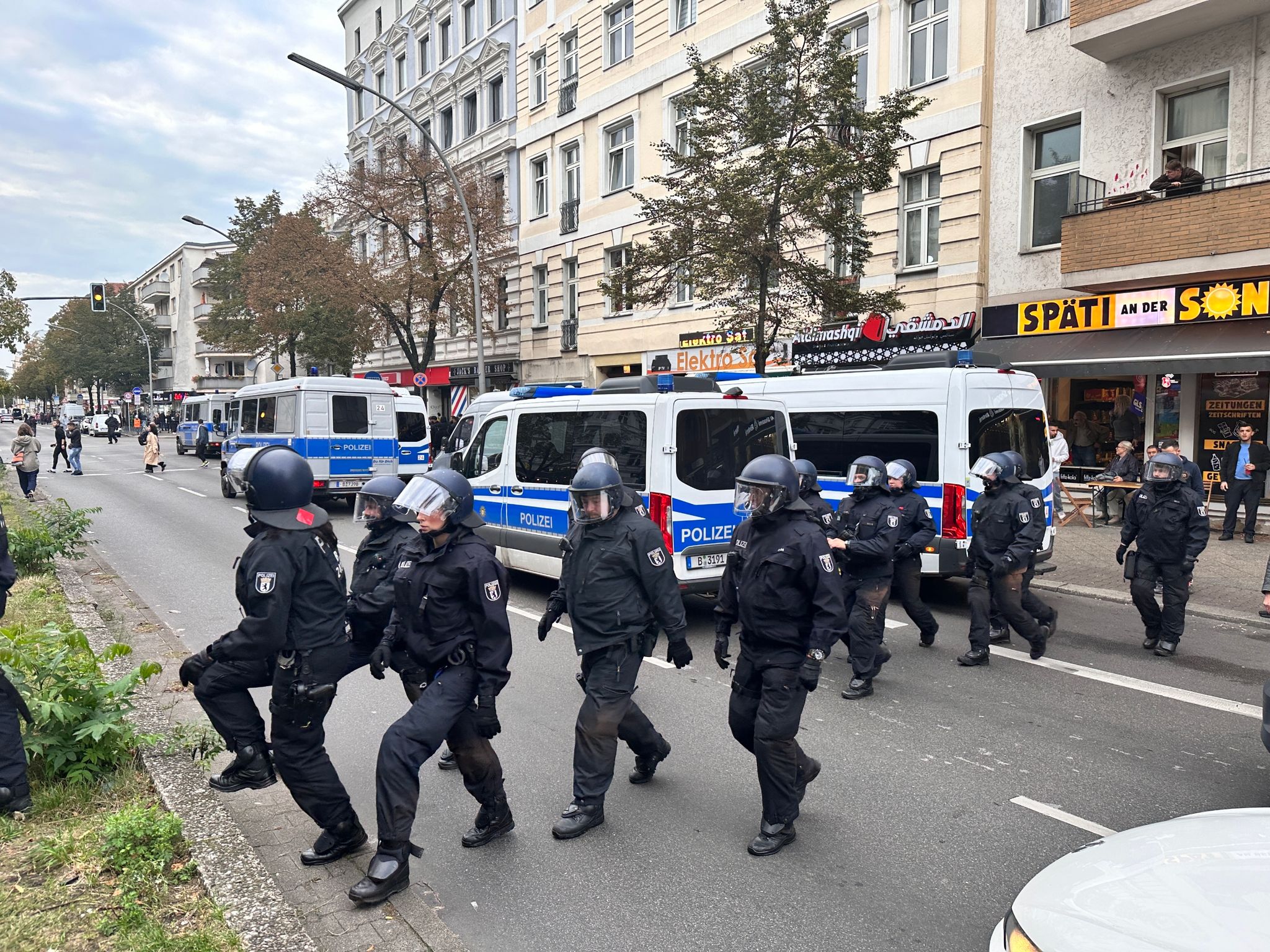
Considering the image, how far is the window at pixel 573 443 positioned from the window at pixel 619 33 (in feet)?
59.5

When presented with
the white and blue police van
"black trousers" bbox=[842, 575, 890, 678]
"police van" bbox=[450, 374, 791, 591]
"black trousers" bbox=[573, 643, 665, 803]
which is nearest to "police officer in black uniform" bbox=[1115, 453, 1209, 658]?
"black trousers" bbox=[842, 575, 890, 678]

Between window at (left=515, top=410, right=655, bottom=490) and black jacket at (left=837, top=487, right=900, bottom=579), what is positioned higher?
window at (left=515, top=410, right=655, bottom=490)

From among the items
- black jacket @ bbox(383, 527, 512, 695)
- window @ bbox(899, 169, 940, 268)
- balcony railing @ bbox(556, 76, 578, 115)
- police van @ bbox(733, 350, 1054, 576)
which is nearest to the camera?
black jacket @ bbox(383, 527, 512, 695)

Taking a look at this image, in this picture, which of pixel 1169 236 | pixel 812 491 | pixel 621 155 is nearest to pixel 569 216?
pixel 621 155

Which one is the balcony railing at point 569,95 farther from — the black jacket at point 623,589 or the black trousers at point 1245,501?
the black jacket at point 623,589

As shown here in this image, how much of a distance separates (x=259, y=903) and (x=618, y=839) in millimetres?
1585

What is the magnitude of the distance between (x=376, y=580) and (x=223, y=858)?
1.54m

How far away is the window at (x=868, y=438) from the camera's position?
977 cm

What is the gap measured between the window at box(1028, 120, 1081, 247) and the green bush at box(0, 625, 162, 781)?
15.0m

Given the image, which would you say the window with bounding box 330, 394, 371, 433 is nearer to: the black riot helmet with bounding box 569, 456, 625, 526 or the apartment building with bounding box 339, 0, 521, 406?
the apartment building with bounding box 339, 0, 521, 406

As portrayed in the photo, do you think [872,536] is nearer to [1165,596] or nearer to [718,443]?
[718,443]

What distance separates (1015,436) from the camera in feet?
32.6

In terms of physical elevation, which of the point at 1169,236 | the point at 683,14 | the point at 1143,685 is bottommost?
the point at 1143,685

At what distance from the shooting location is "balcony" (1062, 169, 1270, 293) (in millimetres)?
12414
